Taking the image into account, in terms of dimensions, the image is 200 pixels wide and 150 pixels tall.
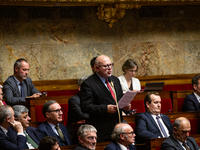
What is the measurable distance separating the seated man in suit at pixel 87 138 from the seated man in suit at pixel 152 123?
0.52 meters

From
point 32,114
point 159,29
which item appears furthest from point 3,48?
point 159,29

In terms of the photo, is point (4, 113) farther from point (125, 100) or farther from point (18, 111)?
→ point (125, 100)

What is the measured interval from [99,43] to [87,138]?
2.41 meters

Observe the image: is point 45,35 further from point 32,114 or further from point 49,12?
point 32,114

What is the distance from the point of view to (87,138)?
2025 mm

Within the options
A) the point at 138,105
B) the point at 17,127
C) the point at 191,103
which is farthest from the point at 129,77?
the point at 17,127

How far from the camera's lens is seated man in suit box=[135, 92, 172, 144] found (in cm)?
246

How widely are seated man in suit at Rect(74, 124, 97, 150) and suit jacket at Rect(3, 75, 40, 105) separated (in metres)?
0.97

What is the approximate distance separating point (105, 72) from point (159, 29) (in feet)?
8.15

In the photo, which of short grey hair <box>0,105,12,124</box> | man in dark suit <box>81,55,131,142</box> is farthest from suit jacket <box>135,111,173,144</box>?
short grey hair <box>0,105,12,124</box>

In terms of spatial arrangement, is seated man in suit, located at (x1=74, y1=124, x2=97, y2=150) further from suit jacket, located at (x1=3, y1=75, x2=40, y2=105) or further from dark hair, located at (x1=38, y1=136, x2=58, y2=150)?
suit jacket, located at (x1=3, y1=75, x2=40, y2=105)

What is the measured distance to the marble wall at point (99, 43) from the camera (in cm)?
409

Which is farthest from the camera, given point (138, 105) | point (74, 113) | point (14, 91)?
point (138, 105)

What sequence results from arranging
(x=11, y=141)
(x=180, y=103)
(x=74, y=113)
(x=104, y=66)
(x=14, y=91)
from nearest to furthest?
(x=11, y=141) < (x=104, y=66) < (x=74, y=113) < (x=14, y=91) < (x=180, y=103)
